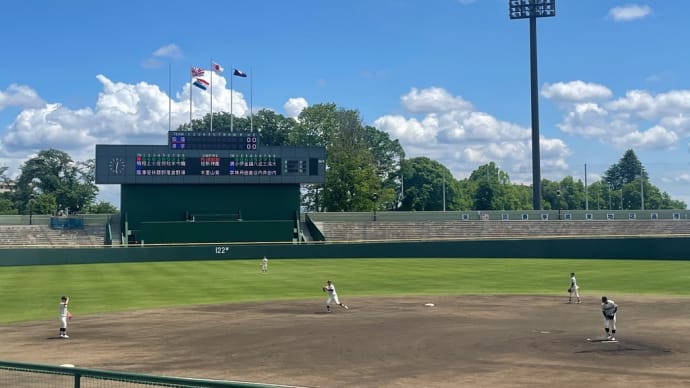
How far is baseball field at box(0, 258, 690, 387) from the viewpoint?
65.2 ft

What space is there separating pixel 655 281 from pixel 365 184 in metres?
68.3

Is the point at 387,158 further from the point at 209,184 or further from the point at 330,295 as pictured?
the point at 330,295

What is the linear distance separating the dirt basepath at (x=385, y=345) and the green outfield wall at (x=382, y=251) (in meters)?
38.3

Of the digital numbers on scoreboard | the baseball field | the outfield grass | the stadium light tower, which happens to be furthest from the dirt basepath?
the stadium light tower

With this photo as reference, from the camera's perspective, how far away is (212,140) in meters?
78.1

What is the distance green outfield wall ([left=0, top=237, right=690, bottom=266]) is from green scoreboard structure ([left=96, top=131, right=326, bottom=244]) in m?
5.13

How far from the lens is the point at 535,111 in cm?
10425

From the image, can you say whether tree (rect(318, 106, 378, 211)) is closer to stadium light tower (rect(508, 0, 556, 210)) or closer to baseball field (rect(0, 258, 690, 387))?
stadium light tower (rect(508, 0, 556, 210))

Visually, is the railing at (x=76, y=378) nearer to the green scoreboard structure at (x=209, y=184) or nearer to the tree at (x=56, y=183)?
the green scoreboard structure at (x=209, y=184)

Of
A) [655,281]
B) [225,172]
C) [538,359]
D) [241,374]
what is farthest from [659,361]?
[225,172]

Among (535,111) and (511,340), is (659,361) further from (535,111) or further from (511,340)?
(535,111)

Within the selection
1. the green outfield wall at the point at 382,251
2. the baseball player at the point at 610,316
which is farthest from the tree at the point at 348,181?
the baseball player at the point at 610,316

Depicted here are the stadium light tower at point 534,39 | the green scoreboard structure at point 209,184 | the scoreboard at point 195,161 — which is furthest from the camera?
the stadium light tower at point 534,39

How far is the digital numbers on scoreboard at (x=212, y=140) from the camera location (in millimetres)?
77312
